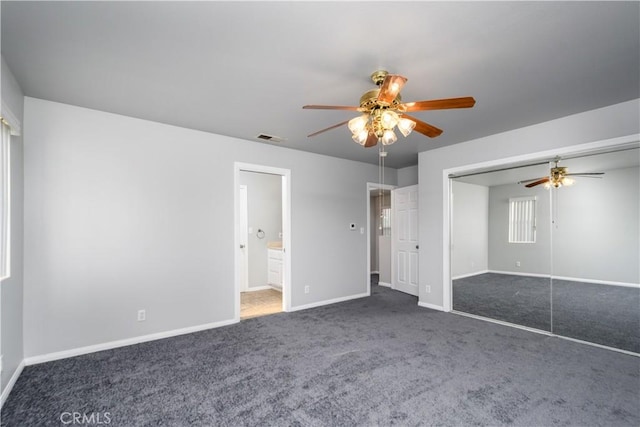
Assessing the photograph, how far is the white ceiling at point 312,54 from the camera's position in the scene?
5.57ft

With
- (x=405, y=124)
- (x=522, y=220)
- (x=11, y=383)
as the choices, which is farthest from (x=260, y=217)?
(x=522, y=220)

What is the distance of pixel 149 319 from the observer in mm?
3375

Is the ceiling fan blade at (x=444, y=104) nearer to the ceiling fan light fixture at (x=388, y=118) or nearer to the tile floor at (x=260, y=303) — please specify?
the ceiling fan light fixture at (x=388, y=118)

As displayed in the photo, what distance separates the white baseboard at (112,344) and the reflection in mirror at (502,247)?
11.6 feet

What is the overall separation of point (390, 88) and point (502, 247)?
3.27 meters

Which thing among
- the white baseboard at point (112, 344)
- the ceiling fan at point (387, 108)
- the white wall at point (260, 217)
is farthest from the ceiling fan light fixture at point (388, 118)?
the white wall at point (260, 217)

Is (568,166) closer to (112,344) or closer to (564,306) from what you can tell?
(564,306)

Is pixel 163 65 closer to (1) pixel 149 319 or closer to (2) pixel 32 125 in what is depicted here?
(2) pixel 32 125

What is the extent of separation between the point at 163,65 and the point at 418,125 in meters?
2.01

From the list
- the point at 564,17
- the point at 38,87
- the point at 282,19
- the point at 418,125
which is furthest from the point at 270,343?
the point at 564,17

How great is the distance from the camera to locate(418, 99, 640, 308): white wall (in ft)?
10.0

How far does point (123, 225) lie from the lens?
3.26 meters

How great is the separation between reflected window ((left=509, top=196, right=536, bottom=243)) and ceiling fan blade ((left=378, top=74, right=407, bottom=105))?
2892 mm
